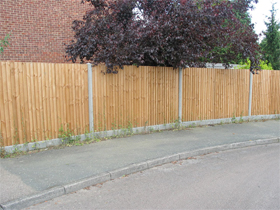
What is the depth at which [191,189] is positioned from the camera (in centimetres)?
456

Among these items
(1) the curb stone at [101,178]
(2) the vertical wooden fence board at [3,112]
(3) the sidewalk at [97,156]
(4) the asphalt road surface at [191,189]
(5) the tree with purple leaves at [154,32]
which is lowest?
(4) the asphalt road surface at [191,189]

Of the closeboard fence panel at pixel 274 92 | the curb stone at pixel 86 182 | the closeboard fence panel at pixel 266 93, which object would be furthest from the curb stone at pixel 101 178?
the closeboard fence panel at pixel 274 92

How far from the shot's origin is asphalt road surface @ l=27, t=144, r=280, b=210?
4.00 metres

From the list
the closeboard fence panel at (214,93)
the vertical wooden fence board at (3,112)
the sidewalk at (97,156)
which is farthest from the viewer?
the closeboard fence panel at (214,93)

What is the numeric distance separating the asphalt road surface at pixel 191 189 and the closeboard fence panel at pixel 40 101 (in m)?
2.58

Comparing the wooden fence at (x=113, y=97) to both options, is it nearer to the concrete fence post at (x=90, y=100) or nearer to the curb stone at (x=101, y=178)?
the concrete fence post at (x=90, y=100)

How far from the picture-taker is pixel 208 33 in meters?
7.99

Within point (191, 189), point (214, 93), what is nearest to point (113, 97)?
point (191, 189)

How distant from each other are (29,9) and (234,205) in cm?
959

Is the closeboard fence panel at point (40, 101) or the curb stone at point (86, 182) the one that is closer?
the curb stone at point (86, 182)

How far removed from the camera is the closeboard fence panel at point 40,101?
591cm

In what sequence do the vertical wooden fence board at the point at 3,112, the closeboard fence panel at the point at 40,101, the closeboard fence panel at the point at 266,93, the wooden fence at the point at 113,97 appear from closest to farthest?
1. the vertical wooden fence board at the point at 3,112
2. the closeboard fence panel at the point at 40,101
3. the wooden fence at the point at 113,97
4. the closeboard fence panel at the point at 266,93

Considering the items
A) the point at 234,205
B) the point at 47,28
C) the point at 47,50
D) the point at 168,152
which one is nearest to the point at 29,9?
the point at 47,28

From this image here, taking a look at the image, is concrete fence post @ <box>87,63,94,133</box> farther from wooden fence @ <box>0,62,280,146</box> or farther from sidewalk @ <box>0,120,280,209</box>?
sidewalk @ <box>0,120,280,209</box>
